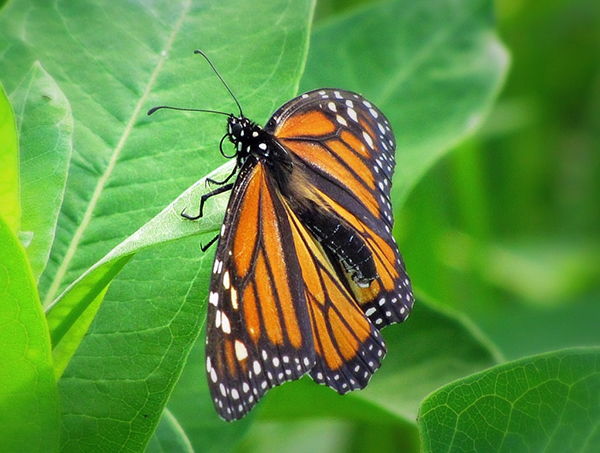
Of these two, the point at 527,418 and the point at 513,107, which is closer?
the point at 527,418

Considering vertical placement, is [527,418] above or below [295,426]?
above

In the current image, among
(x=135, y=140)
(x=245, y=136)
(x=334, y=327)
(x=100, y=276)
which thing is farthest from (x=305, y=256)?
(x=100, y=276)

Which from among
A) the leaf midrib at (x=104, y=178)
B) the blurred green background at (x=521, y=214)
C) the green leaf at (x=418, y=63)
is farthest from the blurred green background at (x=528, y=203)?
the leaf midrib at (x=104, y=178)

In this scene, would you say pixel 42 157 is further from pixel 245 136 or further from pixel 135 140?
pixel 245 136

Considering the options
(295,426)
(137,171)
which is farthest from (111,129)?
(295,426)

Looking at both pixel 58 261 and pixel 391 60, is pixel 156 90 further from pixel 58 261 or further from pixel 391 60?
pixel 391 60

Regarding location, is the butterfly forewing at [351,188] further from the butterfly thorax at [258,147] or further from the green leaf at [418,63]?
the green leaf at [418,63]

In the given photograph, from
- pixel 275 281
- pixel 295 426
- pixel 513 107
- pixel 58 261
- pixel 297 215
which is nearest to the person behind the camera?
pixel 58 261
